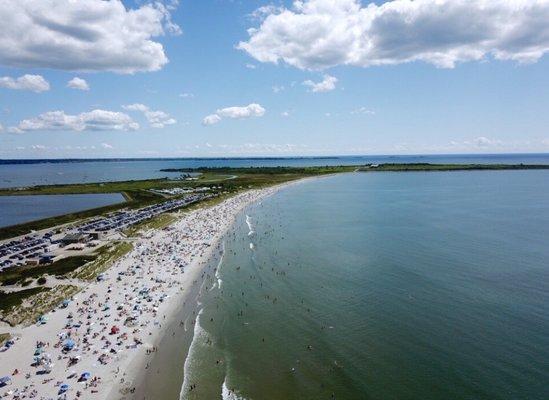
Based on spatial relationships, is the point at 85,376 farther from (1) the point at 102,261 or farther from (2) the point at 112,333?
(1) the point at 102,261

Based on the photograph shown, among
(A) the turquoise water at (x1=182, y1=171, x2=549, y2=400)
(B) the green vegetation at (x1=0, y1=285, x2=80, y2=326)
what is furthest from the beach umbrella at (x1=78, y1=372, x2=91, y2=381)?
(B) the green vegetation at (x1=0, y1=285, x2=80, y2=326)

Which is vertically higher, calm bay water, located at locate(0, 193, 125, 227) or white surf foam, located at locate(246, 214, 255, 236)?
white surf foam, located at locate(246, 214, 255, 236)

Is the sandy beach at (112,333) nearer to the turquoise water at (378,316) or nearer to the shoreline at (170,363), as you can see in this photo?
the shoreline at (170,363)

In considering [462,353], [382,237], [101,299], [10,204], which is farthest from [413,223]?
[10,204]

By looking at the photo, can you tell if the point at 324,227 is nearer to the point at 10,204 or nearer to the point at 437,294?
the point at 437,294

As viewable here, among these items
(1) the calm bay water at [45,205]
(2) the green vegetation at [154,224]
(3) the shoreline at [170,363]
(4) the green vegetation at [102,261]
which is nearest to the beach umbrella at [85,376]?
(3) the shoreline at [170,363]

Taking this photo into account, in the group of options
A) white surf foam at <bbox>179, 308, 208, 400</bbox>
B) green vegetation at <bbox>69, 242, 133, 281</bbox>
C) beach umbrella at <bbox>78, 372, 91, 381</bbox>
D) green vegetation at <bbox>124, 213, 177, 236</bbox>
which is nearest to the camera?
white surf foam at <bbox>179, 308, 208, 400</bbox>

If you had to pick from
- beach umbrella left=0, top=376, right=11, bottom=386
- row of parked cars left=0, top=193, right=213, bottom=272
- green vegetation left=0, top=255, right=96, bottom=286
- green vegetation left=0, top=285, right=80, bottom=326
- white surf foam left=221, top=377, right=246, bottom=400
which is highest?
beach umbrella left=0, top=376, right=11, bottom=386

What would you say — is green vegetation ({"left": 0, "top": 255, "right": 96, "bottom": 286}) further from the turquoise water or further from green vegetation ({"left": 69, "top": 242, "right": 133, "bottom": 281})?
the turquoise water
